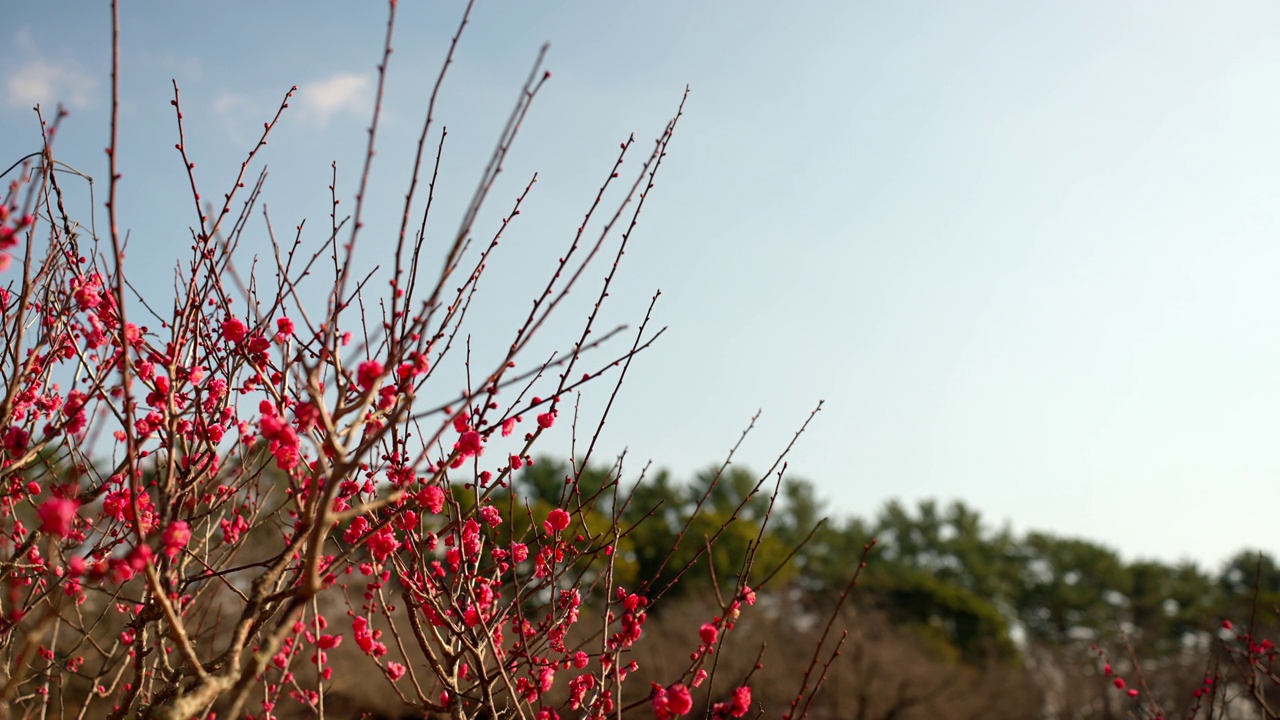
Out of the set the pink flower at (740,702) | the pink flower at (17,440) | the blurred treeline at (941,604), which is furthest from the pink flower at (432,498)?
the blurred treeline at (941,604)

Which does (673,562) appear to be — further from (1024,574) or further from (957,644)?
(1024,574)

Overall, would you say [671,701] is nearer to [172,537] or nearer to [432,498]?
[432,498]

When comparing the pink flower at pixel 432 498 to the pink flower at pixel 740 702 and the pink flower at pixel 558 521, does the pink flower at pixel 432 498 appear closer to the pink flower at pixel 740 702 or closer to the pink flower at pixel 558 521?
the pink flower at pixel 558 521

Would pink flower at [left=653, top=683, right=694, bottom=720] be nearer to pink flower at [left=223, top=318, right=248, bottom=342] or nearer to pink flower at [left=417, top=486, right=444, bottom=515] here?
pink flower at [left=417, top=486, right=444, bottom=515]

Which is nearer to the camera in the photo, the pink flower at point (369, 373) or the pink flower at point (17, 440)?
the pink flower at point (369, 373)

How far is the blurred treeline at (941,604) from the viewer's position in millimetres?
15797

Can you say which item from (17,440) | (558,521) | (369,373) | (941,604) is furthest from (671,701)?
(941,604)

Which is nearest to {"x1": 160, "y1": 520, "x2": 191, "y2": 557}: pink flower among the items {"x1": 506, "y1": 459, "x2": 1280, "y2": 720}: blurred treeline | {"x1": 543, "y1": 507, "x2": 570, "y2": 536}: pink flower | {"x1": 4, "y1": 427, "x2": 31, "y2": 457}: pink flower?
{"x1": 4, "y1": 427, "x2": 31, "y2": 457}: pink flower

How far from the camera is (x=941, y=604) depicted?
849 inches

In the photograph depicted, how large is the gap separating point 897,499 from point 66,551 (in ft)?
103

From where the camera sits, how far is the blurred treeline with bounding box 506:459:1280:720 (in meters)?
15.8

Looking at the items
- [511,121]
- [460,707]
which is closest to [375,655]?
[460,707]

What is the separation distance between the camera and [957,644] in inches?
850

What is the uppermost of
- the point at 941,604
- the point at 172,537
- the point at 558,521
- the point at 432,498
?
the point at 941,604
